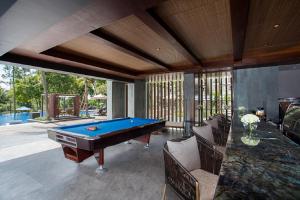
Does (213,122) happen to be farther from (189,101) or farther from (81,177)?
(189,101)

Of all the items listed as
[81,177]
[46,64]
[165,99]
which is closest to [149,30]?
[81,177]

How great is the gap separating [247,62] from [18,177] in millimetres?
6589

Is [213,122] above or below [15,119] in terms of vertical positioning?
above

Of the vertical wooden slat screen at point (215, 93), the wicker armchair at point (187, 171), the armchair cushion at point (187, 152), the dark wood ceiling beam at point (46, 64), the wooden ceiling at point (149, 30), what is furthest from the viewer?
the vertical wooden slat screen at point (215, 93)

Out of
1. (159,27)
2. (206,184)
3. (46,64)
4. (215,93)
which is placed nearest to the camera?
(206,184)

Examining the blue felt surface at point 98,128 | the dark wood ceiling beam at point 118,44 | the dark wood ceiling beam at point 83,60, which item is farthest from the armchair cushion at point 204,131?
the dark wood ceiling beam at point 83,60

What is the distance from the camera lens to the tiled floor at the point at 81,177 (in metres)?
2.40

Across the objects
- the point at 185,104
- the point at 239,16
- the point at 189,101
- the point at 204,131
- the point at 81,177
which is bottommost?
the point at 81,177

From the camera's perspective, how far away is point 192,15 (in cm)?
260

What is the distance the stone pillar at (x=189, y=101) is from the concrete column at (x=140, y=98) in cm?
273

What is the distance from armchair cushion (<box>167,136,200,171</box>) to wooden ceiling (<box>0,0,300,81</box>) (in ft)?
5.35

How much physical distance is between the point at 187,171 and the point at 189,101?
576 cm

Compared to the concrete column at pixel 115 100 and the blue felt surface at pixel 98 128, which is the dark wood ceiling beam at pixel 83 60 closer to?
the blue felt surface at pixel 98 128

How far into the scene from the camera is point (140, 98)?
8883 millimetres
